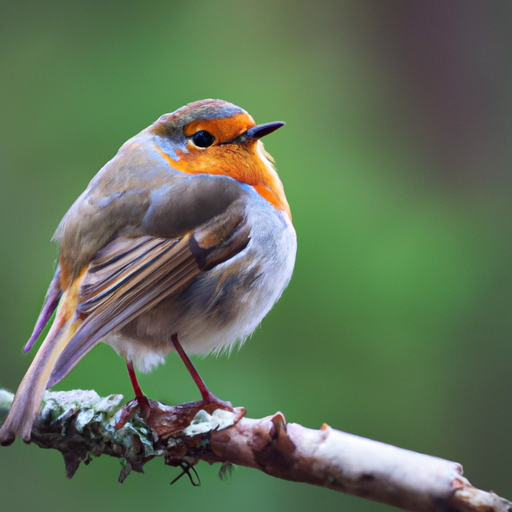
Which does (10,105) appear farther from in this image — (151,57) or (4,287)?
(4,287)

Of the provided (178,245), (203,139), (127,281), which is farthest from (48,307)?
(203,139)

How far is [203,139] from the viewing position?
185 centimetres

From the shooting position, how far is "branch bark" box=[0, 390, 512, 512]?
3.96 ft

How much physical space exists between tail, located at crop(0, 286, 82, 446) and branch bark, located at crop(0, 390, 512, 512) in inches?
9.1

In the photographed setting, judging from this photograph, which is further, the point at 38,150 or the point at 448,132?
the point at 448,132

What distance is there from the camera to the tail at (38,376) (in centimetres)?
133

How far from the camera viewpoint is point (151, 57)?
347 centimetres

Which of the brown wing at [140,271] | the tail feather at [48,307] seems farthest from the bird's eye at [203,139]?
the tail feather at [48,307]

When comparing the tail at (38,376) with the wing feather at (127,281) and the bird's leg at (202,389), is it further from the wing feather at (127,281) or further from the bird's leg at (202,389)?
the bird's leg at (202,389)

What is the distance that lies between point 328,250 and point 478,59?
1.23 meters

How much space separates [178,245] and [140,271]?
0.13 meters

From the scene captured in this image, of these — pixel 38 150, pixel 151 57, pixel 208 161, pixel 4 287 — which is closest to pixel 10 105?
pixel 38 150

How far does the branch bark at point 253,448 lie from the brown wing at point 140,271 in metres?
0.26

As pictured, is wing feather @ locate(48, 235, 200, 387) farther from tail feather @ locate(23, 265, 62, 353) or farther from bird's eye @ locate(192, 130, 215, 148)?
bird's eye @ locate(192, 130, 215, 148)
